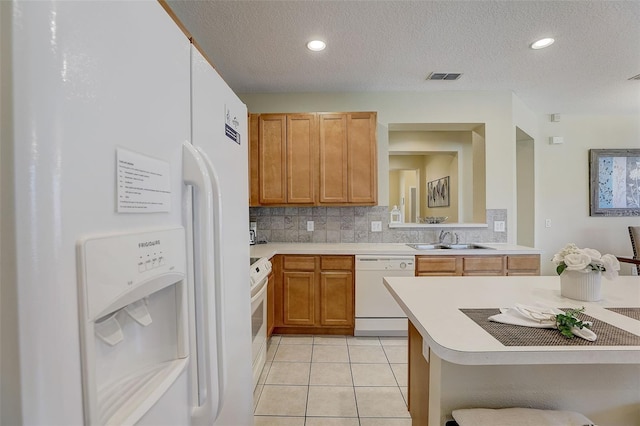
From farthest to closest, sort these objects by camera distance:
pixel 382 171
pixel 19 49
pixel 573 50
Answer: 1. pixel 382 171
2. pixel 573 50
3. pixel 19 49

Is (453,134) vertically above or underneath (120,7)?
above

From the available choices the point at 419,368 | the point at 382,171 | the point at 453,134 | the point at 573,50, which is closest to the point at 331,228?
the point at 382,171

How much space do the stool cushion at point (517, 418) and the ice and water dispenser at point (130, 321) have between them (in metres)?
0.93

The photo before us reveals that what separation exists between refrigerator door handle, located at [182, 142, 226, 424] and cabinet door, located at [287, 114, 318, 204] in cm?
253

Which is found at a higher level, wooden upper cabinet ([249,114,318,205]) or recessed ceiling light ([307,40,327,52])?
recessed ceiling light ([307,40,327,52])

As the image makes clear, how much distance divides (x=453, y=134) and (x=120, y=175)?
188 inches

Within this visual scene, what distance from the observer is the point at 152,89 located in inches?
23.6

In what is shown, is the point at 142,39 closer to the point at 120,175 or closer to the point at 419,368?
the point at 120,175

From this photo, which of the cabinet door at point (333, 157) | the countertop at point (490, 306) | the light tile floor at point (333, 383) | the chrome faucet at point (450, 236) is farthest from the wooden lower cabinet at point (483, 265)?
the cabinet door at point (333, 157)

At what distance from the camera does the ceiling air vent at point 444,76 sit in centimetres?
301

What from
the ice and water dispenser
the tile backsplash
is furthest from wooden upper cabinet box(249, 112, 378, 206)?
the ice and water dispenser

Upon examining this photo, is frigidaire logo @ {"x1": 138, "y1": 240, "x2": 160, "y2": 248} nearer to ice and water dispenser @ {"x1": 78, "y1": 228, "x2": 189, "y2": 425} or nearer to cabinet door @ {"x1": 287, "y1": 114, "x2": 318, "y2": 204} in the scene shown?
ice and water dispenser @ {"x1": 78, "y1": 228, "x2": 189, "y2": 425}

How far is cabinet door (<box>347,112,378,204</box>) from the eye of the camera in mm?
3209

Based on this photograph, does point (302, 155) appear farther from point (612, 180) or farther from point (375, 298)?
point (612, 180)
